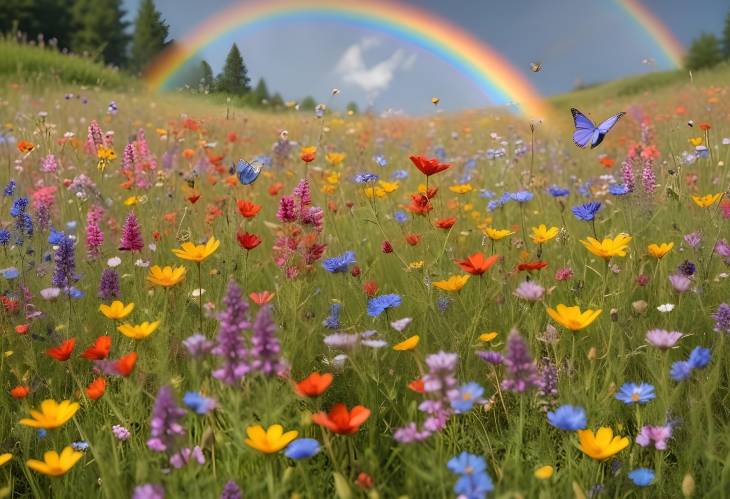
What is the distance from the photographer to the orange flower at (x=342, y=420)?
3.66 feet

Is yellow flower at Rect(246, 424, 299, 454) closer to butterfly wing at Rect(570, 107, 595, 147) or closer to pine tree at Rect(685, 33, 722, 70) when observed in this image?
butterfly wing at Rect(570, 107, 595, 147)

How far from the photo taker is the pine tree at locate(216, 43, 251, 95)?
3.02 metres

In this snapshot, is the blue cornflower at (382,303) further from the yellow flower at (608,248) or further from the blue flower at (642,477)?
the blue flower at (642,477)

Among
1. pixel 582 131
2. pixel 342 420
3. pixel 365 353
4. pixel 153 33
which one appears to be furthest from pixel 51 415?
pixel 153 33

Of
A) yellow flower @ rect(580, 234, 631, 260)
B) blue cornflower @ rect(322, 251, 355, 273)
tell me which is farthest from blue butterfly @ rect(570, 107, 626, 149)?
blue cornflower @ rect(322, 251, 355, 273)

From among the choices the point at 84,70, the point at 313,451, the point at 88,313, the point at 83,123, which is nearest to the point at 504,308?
the point at 313,451

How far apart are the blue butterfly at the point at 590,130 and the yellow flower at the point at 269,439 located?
1.46 m

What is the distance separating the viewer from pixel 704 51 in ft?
87.7

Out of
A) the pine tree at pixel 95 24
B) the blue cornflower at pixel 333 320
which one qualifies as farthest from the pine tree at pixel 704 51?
the blue cornflower at pixel 333 320

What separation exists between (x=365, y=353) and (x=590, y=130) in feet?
3.93

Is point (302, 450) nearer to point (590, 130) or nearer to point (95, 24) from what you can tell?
point (590, 130)

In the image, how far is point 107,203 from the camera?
2.78m

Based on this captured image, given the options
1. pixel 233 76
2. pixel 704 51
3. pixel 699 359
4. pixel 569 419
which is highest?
pixel 704 51

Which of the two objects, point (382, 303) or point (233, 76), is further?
point (233, 76)
